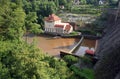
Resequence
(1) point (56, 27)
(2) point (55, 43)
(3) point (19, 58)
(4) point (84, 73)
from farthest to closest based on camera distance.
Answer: (1) point (56, 27), (2) point (55, 43), (4) point (84, 73), (3) point (19, 58)

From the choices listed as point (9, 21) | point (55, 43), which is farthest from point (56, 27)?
point (9, 21)

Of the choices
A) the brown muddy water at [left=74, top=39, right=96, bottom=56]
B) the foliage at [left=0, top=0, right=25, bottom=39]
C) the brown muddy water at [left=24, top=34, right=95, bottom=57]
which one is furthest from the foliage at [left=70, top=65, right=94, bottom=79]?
the brown muddy water at [left=74, top=39, right=96, bottom=56]

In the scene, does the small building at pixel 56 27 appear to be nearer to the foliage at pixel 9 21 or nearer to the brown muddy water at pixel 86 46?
the brown muddy water at pixel 86 46

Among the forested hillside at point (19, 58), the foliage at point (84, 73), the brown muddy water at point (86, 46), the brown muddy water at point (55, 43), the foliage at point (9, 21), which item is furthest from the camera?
the brown muddy water at point (55, 43)

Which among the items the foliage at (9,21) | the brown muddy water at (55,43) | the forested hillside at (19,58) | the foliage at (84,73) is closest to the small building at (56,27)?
the brown muddy water at (55,43)

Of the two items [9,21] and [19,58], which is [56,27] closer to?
[9,21]

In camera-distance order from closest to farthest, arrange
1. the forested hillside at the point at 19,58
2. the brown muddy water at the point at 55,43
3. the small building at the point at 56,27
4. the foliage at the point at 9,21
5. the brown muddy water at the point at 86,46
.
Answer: the forested hillside at the point at 19,58
the foliage at the point at 9,21
the brown muddy water at the point at 86,46
the brown muddy water at the point at 55,43
the small building at the point at 56,27
